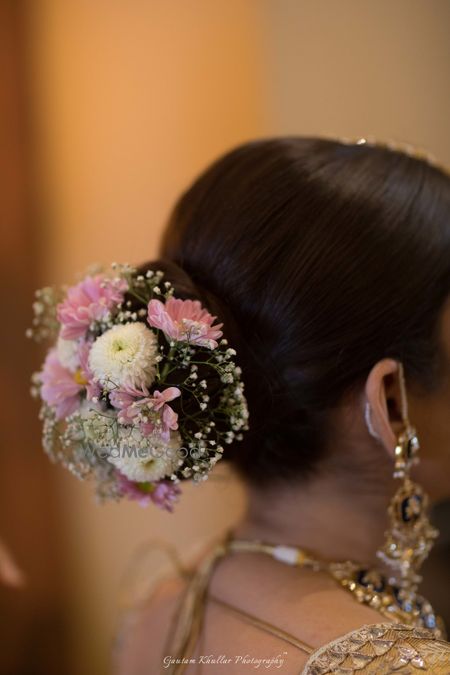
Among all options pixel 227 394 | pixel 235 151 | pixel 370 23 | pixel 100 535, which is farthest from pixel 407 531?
pixel 370 23

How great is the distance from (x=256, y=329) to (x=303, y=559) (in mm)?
288

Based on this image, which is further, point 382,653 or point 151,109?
point 151,109

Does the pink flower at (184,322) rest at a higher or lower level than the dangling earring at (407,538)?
higher

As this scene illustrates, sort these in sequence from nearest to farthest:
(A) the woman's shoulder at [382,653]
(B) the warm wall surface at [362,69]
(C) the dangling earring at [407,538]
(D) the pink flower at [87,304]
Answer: (A) the woman's shoulder at [382,653] → (D) the pink flower at [87,304] → (C) the dangling earring at [407,538] → (B) the warm wall surface at [362,69]

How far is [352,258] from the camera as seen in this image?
699 millimetres

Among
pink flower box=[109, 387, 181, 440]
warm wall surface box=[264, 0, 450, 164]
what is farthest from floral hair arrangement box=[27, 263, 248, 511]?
warm wall surface box=[264, 0, 450, 164]

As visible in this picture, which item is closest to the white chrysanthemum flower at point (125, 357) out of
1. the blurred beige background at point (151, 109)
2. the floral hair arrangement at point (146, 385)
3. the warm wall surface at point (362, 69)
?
the floral hair arrangement at point (146, 385)

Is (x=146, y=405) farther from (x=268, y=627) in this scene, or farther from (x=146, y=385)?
(x=268, y=627)

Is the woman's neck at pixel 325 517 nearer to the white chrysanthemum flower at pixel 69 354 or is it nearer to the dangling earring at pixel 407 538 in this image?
the dangling earring at pixel 407 538

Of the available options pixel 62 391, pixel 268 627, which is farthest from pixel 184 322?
pixel 268 627

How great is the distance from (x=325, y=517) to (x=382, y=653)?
22 centimetres

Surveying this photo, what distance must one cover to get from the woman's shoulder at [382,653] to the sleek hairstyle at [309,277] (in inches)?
8.4

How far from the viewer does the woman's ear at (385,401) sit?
71cm

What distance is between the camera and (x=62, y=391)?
71cm
